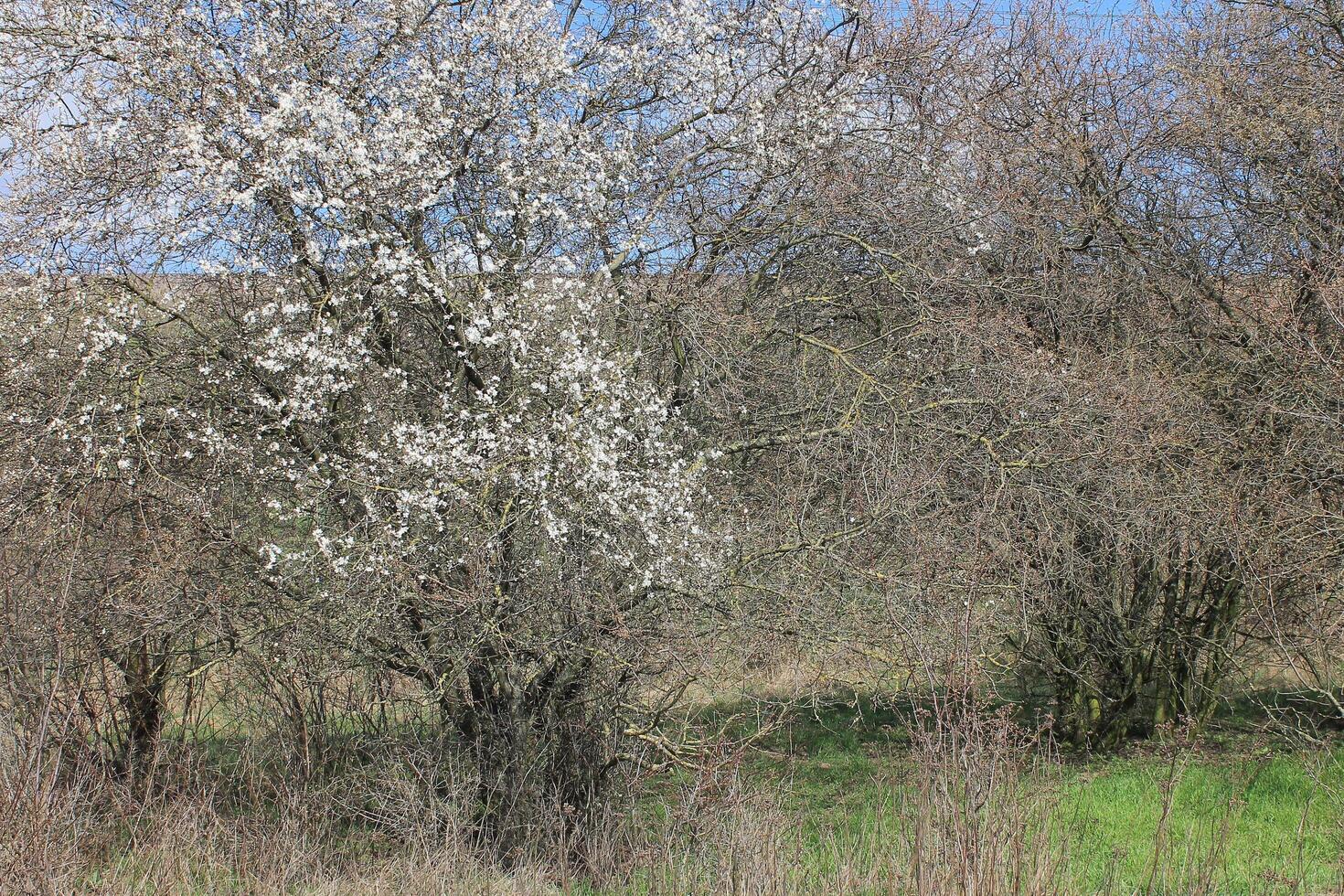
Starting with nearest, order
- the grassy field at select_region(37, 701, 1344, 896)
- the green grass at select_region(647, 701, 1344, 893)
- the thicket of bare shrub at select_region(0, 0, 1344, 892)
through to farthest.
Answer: the grassy field at select_region(37, 701, 1344, 896), the green grass at select_region(647, 701, 1344, 893), the thicket of bare shrub at select_region(0, 0, 1344, 892)

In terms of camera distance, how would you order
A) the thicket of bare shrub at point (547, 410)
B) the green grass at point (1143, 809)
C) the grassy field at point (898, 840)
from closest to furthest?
the grassy field at point (898, 840), the green grass at point (1143, 809), the thicket of bare shrub at point (547, 410)

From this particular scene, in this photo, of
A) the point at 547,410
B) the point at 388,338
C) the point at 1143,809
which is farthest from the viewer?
the point at 1143,809

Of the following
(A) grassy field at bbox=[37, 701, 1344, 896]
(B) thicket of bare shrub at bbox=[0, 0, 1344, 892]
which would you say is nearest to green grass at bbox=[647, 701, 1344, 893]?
(A) grassy field at bbox=[37, 701, 1344, 896]

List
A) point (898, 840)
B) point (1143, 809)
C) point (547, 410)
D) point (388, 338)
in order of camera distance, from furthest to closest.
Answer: point (1143, 809), point (388, 338), point (547, 410), point (898, 840)

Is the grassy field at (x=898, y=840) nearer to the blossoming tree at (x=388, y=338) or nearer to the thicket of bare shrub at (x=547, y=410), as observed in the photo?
the thicket of bare shrub at (x=547, y=410)

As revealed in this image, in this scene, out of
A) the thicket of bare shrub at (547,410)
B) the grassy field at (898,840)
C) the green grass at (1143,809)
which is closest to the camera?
the grassy field at (898,840)

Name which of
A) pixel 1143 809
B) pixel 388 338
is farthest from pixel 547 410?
pixel 1143 809

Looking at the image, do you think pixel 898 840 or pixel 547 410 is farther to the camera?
pixel 547 410

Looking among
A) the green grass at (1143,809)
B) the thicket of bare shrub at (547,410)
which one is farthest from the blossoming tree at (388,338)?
the green grass at (1143,809)

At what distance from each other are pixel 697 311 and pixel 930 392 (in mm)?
1782

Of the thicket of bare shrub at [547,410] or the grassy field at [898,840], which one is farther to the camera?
the thicket of bare shrub at [547,410]

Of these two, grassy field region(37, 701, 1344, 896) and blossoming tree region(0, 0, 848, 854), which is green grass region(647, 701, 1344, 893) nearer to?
grassy field region(37, 701, 1344, 896)

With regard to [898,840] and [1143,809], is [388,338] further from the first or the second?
[1143,809]

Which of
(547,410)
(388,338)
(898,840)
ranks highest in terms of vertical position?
(388,338)
